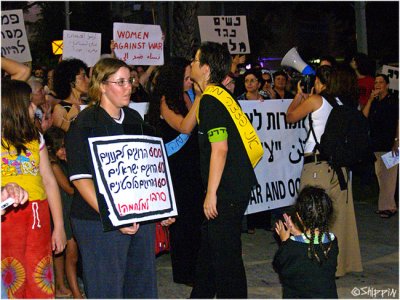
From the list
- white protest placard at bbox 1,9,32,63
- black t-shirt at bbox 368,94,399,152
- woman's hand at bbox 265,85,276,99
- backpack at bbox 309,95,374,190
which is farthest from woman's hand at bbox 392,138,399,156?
white protest placard at bbox 1,9,32,63

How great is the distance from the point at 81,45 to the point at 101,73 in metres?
5.09

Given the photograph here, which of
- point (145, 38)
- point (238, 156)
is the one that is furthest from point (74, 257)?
point (145, 38)

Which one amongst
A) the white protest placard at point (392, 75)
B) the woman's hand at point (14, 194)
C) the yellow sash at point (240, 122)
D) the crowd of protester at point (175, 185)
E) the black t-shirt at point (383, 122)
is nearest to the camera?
the woman's hand at point (14, 194)

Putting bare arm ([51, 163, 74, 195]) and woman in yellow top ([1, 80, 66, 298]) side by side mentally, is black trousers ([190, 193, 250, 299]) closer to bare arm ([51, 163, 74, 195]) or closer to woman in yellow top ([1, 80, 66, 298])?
woman in yellow top ([1, 80, 66, 298])

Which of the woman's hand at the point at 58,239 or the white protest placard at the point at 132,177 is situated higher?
the white protest placard at the point at 132,177

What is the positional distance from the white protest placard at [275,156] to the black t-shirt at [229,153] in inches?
99.4

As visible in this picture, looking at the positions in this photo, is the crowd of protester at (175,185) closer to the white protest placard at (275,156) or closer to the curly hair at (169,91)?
the curly hair at (169,91)

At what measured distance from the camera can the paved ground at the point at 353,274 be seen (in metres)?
5.86

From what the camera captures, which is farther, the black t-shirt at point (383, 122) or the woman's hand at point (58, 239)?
the black t-shirt at point (383, 122)

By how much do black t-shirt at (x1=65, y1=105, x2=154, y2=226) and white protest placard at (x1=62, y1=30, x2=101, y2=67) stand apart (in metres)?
4.89

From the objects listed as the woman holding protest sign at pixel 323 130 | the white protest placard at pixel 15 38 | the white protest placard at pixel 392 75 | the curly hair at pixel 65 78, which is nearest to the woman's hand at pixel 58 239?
the curly hair at pixel 65 78

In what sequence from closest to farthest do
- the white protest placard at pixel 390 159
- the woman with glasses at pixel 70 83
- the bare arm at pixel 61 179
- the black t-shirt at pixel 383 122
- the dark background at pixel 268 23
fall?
the bare arm at pixel 61 179 < the woman with glasses at pixel 70 83 < the white protest placard at pixel 390 159 < the black t-shirt at pixel 383 122 < the dark background at pixel 268 23

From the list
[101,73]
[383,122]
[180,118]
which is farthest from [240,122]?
[383,122]

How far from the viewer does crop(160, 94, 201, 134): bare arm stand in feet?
17.1
